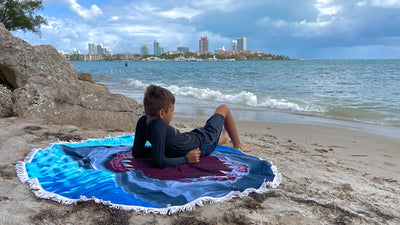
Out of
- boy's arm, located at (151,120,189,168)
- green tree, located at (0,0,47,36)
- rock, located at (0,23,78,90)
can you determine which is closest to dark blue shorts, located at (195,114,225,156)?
boy's arm, located at (151,120,189,168)

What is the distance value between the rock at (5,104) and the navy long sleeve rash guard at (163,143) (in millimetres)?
3373

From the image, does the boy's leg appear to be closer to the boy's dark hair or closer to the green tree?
the boy's dark hair

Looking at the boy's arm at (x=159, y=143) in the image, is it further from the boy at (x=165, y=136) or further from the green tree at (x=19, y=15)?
the green tree at (x=19, y=15)

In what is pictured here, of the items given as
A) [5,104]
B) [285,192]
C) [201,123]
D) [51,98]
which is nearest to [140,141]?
[285,192]

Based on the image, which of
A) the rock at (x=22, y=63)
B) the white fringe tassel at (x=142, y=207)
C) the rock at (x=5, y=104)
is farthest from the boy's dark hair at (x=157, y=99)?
the rock at (x=22, y=63)

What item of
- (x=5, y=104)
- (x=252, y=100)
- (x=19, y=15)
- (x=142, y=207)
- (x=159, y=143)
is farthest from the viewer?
(x=19, y=15)

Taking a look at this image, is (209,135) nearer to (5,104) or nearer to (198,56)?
(5,104)

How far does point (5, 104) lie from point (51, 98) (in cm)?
98

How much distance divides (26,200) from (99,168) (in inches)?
34.8

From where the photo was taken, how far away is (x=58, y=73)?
23.8 ft

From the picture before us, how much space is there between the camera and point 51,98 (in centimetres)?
553

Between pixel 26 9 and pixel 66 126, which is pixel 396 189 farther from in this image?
pixel 26 9

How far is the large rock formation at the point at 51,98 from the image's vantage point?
212 inches

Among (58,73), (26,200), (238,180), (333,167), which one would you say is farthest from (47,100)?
(333,167)
